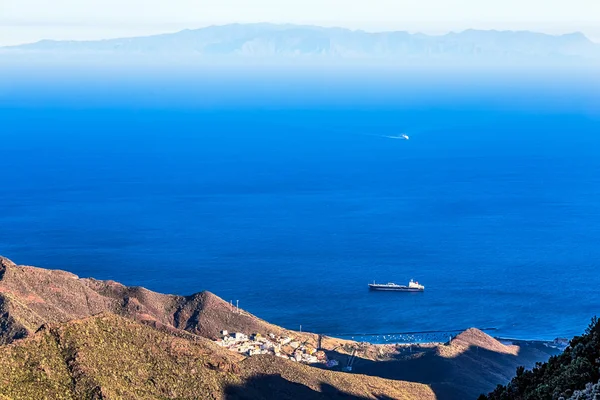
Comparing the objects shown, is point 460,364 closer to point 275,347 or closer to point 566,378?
point 275,347

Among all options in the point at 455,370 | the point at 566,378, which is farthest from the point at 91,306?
the point at 566,378

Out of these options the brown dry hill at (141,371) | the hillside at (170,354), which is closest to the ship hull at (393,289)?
the hillside at (170,354)

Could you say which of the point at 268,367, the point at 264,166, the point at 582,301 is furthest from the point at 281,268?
the point at 264,166

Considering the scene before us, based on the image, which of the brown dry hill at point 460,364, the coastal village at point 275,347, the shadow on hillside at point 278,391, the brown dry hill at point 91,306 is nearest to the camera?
the shadow on hillside at point 278,391

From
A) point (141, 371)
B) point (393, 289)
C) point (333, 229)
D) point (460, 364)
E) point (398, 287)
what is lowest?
point (141, 371)

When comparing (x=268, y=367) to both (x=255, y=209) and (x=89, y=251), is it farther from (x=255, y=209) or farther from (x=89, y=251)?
(x=255, y=209)

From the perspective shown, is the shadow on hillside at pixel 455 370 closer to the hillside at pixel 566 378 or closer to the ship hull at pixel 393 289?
the ship hull at pixel 393 289

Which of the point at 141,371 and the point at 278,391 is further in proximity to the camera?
the point at 278,391
